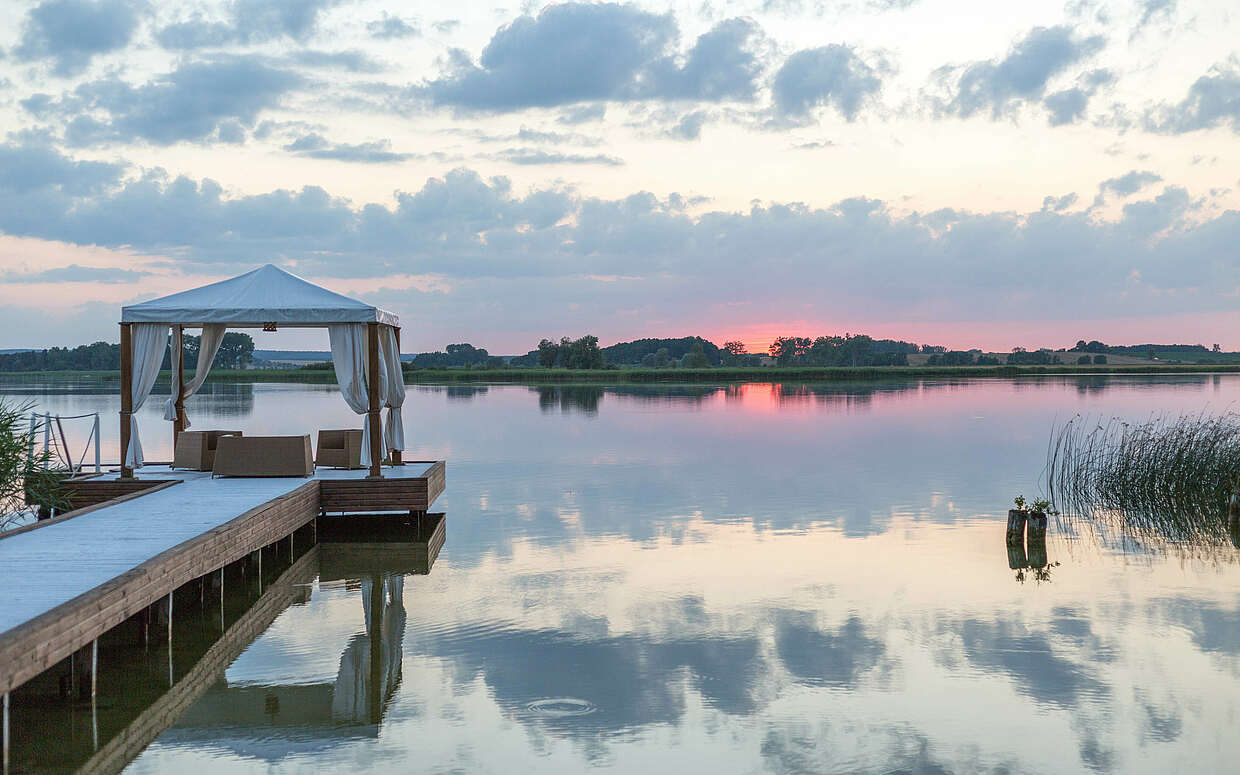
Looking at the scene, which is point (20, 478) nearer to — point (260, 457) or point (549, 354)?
point (260, 457)

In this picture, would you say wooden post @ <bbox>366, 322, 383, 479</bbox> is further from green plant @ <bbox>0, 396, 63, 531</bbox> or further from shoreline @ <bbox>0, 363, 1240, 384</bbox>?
shoreline @ <bbox>0, 363, 1240, 384</bbox>

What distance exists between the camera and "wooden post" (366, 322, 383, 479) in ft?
36.8

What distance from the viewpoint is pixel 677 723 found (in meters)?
5.35

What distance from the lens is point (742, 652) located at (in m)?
6.60

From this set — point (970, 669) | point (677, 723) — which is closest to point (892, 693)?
point (970, 669)

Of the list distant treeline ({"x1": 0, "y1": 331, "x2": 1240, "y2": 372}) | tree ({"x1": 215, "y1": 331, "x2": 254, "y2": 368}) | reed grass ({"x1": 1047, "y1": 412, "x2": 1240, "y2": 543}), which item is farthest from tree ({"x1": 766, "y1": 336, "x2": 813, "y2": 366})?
reed grass ({"x1": 1047, "y1": 412, "x2": 1240, "y2": 543})

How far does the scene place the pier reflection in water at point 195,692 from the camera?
199 inches

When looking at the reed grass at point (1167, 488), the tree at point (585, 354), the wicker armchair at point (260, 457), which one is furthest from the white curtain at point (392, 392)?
the tree at point (585, 354)

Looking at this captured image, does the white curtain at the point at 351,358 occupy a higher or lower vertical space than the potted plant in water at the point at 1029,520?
higher

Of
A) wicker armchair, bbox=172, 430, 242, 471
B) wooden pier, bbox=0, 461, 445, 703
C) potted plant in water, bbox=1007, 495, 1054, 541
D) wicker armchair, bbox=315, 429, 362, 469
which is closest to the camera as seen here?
wooden pier, bbox=0, 461, 445, 703

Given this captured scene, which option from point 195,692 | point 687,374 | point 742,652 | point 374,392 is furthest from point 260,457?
point 687,374

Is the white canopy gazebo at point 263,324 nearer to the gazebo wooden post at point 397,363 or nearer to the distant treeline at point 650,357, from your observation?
the gazebo wooden post at point 397,363

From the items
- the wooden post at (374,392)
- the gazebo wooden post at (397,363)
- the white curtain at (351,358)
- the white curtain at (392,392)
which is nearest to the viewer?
the wooden post at (374,392)

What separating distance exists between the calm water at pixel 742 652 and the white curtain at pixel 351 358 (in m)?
1.88
